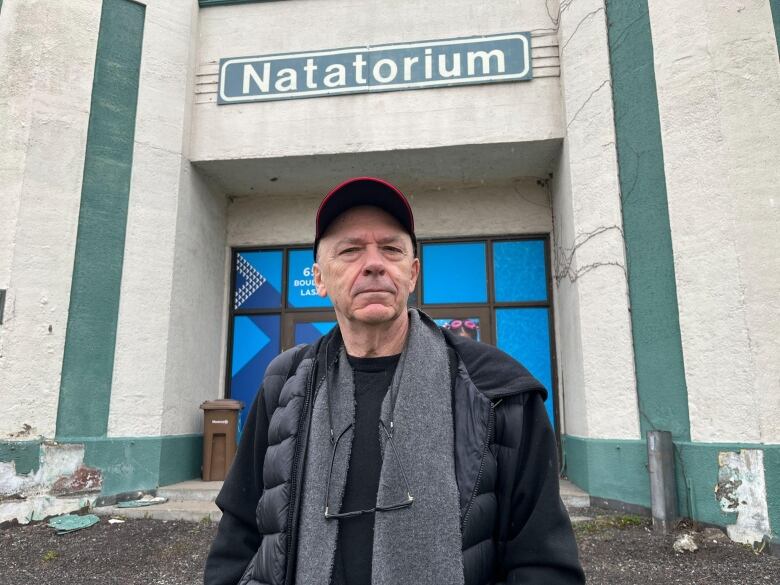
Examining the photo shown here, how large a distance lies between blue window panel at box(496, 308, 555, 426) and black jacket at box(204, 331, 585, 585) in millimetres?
5462

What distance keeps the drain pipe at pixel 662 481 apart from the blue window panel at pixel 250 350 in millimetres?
4701

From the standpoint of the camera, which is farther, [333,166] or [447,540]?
[333,166]

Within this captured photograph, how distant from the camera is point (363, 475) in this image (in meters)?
1.48

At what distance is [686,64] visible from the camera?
4977 millimetres

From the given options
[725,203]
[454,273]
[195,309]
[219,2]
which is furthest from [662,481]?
[219,2]

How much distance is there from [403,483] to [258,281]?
6.53 metres

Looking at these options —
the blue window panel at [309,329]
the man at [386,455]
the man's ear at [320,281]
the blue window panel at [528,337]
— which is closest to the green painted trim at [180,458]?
the blue window panel at [309,329]

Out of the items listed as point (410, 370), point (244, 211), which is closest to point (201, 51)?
point (244, 211)

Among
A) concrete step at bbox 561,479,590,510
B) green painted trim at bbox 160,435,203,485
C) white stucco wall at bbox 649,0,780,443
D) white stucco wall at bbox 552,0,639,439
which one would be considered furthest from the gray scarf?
green painted trim at bbox 160,435,203,485

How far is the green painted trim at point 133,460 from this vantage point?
551 cm

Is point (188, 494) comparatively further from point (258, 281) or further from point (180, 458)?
point (258, 281)

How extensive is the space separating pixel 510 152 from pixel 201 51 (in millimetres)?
4248

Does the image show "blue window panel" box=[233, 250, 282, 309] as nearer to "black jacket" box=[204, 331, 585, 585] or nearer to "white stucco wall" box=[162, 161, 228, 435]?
"white stucco wall" box=[162, 161, 228, 435]

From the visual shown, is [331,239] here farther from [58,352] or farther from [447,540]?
[58,352]
